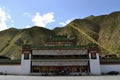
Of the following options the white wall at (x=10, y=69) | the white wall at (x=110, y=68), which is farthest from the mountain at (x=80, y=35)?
the white wall at (x=10, y=69)

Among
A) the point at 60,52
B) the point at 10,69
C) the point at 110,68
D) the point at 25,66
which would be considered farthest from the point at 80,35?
the point at 10,69

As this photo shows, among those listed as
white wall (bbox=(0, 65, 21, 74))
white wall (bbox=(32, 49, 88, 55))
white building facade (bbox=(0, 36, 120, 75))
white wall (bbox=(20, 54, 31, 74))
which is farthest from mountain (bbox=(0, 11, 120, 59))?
white wall (bbox=(20, 54, 31, 74))

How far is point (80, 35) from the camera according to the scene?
145625 mm

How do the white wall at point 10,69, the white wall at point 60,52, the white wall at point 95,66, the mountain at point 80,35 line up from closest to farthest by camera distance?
1. the white wall at point 95,66
2. the white wall at point 10,69
3. the white wall at point 60,52
4. the mountain at point 80,35

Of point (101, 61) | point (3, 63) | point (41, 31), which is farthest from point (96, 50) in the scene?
point (41, 31)

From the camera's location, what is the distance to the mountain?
130 metres

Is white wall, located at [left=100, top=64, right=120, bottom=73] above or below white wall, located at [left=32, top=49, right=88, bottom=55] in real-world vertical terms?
below

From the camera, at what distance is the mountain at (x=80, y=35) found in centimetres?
12975

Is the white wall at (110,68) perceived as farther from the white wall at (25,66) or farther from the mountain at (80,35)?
the mountain at (80,35)

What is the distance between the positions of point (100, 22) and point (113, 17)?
1212 cm

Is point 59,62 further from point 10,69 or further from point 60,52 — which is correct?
point 10,69

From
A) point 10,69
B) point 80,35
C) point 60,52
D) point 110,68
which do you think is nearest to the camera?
point 110,68

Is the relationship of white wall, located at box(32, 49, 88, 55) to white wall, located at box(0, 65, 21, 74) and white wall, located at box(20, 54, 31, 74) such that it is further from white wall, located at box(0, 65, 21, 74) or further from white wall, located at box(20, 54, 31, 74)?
white wall, located at box(0, 65, 21, 74)

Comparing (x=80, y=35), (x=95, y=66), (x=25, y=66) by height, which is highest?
(x=80, y=35)
